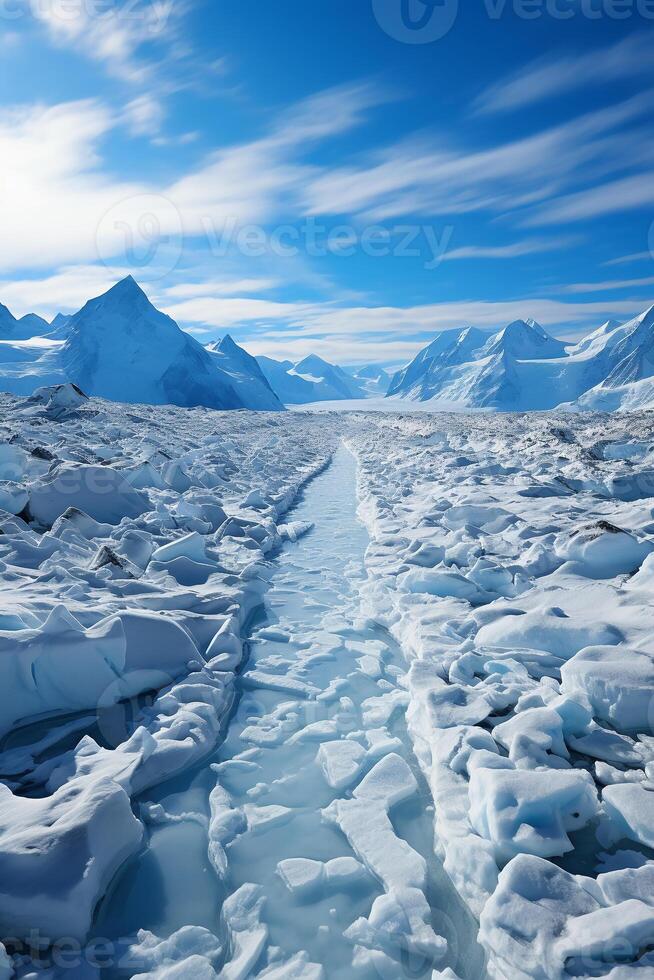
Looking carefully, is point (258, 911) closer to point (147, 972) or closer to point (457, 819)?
point (147, 972)

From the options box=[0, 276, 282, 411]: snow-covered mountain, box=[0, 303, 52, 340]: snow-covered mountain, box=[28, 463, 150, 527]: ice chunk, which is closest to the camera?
box=[28, 463, 150, 527]: ice chunk

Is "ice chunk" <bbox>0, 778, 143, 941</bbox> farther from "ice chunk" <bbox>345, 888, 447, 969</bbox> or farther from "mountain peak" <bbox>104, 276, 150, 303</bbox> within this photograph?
"mountain peak" <bbox>104, 276, 150, 303</bbox>

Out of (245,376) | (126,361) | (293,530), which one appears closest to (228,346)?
(245,376)

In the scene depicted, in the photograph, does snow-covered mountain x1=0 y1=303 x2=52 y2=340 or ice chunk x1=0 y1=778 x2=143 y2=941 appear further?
snow-covered mountain x1=0 y1=303 x2=52 y2=340

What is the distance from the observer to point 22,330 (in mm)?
96688

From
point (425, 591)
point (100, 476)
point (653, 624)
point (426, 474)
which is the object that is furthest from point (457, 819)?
point (426, 474)

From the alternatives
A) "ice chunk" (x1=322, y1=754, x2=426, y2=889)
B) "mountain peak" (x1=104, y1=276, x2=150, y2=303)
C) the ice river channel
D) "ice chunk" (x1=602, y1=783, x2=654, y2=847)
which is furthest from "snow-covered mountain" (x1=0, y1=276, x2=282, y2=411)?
"ice chunk" (x1=602, y1=783, x2=654, y2=847)

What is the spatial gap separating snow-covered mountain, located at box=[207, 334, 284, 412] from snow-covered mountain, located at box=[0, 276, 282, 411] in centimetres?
50

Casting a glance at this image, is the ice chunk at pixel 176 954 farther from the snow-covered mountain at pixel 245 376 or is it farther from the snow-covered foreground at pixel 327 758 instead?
the snow-covered mountain at pixel 245 376

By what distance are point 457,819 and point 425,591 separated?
2467 mm

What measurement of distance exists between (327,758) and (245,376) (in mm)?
89600

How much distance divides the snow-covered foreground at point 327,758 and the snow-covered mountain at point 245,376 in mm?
77542

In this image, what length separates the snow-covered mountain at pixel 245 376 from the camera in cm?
8294

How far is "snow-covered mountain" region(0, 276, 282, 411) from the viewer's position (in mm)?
66688
